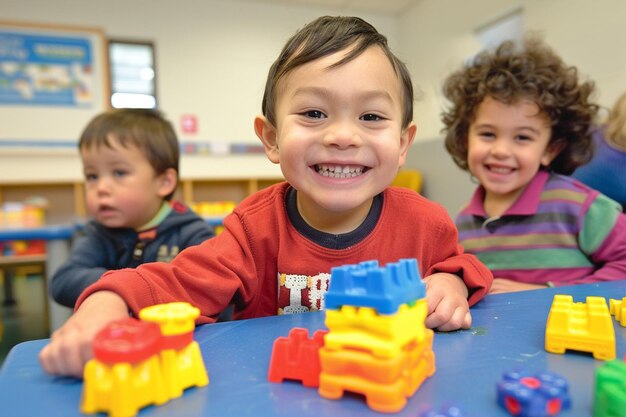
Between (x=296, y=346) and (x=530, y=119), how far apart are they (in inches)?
40.6

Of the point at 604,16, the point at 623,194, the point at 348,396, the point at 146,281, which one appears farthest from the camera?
the point at 604,16

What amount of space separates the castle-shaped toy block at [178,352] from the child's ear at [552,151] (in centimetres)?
117

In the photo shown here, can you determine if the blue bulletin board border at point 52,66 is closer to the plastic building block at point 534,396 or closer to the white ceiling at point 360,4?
the white ceiling at point 360,4

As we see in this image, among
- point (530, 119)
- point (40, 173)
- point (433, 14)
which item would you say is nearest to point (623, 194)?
point (530, 119)

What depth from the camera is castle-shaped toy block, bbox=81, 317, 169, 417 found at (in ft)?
1.27

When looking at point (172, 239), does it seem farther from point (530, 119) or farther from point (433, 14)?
point (433, 14)

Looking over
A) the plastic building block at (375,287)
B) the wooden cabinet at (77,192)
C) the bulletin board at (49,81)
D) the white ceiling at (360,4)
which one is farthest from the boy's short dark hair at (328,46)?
the white ceiling at (360,4)

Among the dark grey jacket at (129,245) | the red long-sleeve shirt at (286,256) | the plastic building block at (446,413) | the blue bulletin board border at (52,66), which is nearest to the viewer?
the plastic building block at (446,413)

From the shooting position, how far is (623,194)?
4.64 feet

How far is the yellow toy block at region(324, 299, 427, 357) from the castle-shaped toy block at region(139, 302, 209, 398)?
130 mm

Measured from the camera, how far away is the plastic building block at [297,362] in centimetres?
44

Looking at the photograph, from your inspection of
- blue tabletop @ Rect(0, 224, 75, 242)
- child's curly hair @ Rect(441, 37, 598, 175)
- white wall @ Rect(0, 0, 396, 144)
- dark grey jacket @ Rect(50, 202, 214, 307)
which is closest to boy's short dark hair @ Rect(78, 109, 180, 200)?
dark grey jacket @ Rect(50, 202, 214, 307)

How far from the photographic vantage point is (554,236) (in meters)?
1.16

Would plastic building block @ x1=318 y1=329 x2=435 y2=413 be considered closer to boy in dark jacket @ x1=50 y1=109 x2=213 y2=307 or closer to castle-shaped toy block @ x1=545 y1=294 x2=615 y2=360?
castle-shaped toy block @ x1=545 y1=294 x2=615 y2=360
